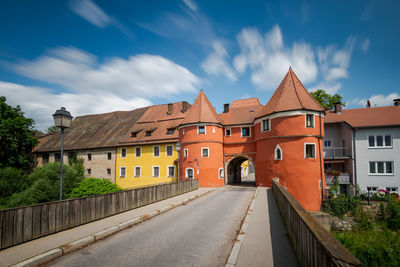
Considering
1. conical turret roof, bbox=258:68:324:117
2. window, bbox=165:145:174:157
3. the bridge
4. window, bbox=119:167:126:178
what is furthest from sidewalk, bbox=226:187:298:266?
window, bbox=119:167:126:178

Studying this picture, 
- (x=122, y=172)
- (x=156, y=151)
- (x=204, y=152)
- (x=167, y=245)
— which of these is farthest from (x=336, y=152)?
(x=122, y=172)

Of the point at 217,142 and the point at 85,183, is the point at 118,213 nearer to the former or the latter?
the point at 85,183

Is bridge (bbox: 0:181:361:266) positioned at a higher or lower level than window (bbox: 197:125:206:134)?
lower

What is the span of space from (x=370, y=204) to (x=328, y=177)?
4.44m

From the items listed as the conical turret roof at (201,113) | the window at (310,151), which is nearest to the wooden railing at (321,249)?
the window at (310,151)

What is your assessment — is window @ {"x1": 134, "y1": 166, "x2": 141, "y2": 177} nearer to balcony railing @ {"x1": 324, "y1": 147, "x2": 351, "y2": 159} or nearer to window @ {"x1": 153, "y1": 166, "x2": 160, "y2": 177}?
window @ {"x1": 153, "y1": 166, "x2": 160, "y2": 177}

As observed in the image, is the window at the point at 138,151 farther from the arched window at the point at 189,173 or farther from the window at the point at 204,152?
the window at the point at 204,152

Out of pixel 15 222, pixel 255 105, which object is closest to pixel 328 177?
pixel 255 105

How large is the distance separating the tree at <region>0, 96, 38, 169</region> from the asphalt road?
3103 cm

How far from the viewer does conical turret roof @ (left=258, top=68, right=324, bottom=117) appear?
22750 mm

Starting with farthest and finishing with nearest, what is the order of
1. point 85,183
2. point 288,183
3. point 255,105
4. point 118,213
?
point 255,105, point 288,183, point 85,183, point 118,213

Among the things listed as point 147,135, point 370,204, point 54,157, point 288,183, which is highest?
point 147,135

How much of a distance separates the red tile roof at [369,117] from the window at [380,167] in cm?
424

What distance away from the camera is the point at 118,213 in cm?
1026
